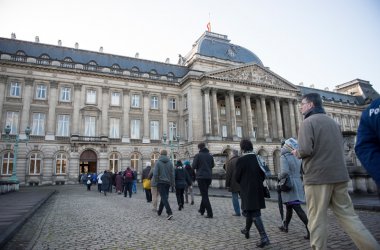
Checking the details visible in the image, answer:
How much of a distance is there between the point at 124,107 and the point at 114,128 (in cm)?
336

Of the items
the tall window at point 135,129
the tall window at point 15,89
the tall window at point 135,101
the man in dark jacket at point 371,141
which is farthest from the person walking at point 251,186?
the tall window at point 15,89

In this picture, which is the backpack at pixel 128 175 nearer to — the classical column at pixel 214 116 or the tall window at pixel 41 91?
the classical column at pixel 214 116

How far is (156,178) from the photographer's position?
863 centimetres

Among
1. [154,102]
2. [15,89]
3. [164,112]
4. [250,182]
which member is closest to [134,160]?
[164,112]

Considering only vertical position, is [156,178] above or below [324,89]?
below

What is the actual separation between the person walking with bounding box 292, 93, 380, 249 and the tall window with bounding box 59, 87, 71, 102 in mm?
35600

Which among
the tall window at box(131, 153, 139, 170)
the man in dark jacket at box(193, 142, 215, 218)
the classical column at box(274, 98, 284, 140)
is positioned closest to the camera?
the man in dark jacket at box(193, 142, 215, 218)

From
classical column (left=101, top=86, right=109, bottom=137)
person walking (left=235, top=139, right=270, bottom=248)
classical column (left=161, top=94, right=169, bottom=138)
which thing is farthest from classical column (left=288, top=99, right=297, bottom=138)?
person walking (left=235, top=139, right=270, bottom=248)

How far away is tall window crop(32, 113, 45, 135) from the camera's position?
32.0 metres

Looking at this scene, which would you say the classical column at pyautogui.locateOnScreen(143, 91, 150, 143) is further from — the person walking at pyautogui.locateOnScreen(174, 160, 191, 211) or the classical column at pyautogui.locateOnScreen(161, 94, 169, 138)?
the person walking at pyautogui.locateOnScreen(174, 160, 191, 211)

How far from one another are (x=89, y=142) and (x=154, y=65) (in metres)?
16.7

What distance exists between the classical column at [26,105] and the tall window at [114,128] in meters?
9.79

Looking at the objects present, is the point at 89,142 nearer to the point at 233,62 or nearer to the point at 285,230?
the point at 233,62

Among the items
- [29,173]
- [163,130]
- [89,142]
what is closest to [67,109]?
[89,142]
